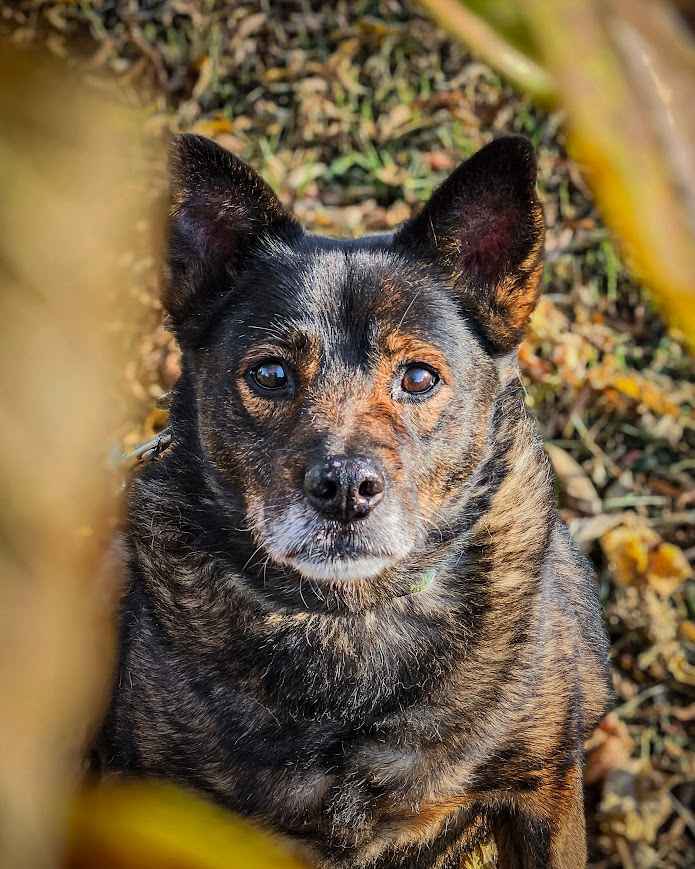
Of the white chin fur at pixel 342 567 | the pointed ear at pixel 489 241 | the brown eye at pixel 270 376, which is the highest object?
the pointed ear at pixel 489 241

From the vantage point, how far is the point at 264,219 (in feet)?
9.14

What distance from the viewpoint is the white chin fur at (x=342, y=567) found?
2.43 metres

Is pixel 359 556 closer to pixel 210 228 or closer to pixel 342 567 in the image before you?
pixel 342 567

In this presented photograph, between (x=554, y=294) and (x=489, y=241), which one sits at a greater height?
(x=489, y=241)

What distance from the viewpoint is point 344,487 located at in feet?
7.48

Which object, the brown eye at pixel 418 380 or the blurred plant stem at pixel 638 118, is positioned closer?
the blurred plant stem at pixel 638 118

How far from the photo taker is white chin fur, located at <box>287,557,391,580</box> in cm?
243

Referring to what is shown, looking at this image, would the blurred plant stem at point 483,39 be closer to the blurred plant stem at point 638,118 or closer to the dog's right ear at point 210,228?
the blurred plant stem at point 638,118

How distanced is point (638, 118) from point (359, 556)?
6.87 ft

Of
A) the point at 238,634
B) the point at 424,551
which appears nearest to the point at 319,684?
the point at 238,634

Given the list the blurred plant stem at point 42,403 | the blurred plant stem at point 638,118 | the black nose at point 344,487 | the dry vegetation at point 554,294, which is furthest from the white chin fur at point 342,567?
the blurred plant stem at point 638,118

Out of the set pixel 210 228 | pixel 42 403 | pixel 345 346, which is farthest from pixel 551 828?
pixel 42 403

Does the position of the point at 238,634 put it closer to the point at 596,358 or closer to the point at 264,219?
the point at 264,219

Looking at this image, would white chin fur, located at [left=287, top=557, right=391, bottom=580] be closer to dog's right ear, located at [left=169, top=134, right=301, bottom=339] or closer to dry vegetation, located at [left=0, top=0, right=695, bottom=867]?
dog's right ear, located at [left=169, top=134, right=301, bottom=339]
